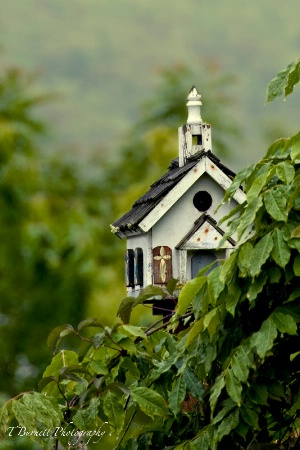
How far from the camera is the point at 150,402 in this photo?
8.71 feet

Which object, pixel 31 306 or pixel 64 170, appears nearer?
pixel 31 306

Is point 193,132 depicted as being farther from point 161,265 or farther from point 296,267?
point 296,267

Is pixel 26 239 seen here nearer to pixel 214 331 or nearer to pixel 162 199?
pixel 162 199

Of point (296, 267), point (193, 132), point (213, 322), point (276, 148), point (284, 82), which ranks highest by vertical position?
point (193, 132)

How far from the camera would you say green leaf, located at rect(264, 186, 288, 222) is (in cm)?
234

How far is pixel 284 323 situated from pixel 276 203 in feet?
0.89

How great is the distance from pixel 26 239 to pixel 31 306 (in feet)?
2.20

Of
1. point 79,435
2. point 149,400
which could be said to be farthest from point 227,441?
point 79,435

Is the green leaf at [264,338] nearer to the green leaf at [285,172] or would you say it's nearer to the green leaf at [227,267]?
the green leaf at [227,267]

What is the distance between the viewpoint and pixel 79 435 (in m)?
2.96

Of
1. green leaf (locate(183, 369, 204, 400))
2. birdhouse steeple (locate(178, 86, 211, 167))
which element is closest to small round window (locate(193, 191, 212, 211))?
birdhouse steeple (locate(178, 86, 211, 167))

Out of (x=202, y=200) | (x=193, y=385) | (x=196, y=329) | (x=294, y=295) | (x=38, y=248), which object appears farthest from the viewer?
(x=38, y=248)

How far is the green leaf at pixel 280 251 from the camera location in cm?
232

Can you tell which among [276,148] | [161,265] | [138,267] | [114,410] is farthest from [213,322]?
[138,267]
